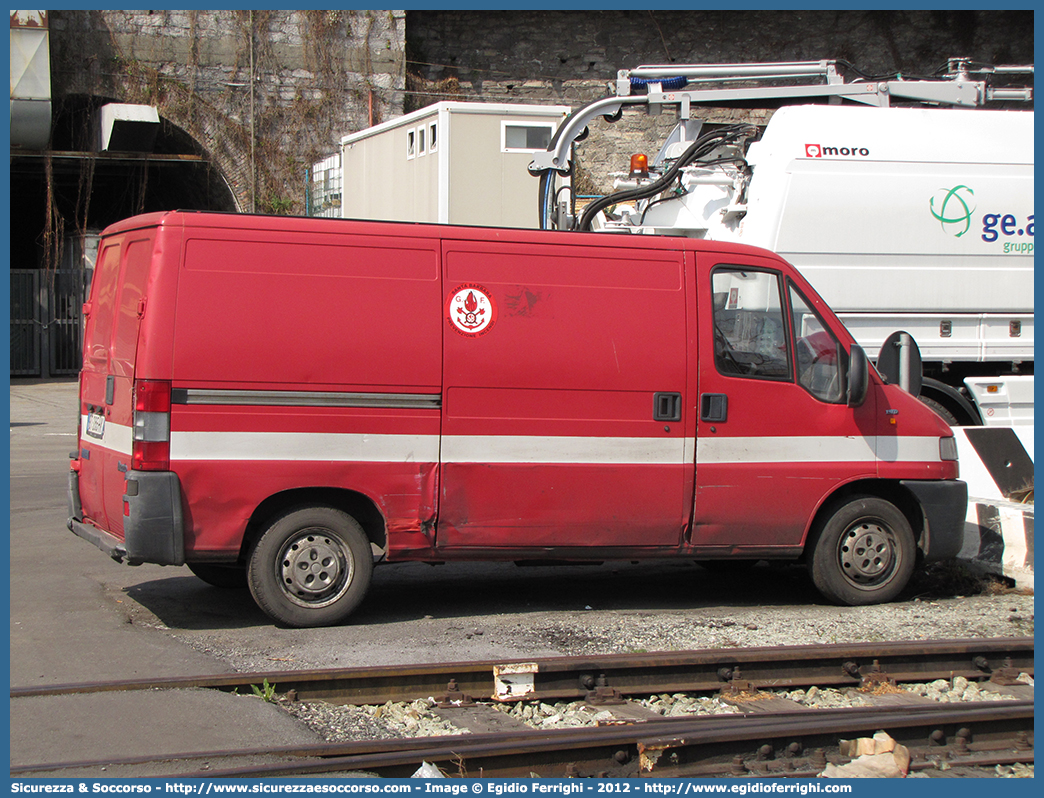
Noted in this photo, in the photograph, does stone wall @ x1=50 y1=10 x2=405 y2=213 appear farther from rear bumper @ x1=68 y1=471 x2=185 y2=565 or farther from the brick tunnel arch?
rear bumper @ x1=68 y1=471 x2=185 y2=565

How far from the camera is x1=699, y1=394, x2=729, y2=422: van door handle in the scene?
21.8ft

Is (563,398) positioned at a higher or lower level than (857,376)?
lower

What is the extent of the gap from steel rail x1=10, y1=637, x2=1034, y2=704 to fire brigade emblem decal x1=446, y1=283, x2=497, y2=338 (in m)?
2.02

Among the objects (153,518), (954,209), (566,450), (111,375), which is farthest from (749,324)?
(954,209)

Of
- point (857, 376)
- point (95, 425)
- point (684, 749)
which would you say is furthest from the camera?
point (857, 376)

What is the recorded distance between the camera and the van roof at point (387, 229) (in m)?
6.00

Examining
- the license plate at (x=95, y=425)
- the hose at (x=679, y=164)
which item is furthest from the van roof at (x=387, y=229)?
the hose at (x=679, y=164)

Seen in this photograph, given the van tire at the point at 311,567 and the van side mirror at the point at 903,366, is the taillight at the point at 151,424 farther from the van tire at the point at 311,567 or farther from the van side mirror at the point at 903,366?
the van side mirror at the point at 903,366

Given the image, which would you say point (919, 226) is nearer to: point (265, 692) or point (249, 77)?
point (265, 692)

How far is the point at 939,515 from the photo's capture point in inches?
277

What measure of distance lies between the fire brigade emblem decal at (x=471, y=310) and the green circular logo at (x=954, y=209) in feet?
19.7

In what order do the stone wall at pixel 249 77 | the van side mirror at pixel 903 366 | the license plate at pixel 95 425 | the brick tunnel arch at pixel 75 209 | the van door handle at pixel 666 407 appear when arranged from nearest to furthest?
the license plate at pixel 95 425 < the van door handle at pixel 666 407 < the van side mirror at pixel 903 366 < the stone wall at pixel 249 77 < the brick tunnel arch at pixel 75 209

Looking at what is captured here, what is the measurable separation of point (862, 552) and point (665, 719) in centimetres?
272

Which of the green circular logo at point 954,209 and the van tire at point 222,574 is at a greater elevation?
the green circular logo at point 954,209
